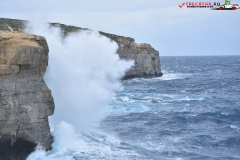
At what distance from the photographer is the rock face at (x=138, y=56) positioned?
95.2 meters

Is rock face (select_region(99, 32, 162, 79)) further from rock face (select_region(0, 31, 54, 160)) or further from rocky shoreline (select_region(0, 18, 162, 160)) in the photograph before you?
rock face (select_region(0, 31, 54, 160))

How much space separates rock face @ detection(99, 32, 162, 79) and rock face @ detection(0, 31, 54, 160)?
66.4m

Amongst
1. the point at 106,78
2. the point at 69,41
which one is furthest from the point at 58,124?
the point at 106,78

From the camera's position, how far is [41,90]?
27.2 metres

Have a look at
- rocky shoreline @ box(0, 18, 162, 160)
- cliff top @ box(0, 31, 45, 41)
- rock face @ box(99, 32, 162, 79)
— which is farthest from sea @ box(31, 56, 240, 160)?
rock face @ box(99, 32, 162, 79)

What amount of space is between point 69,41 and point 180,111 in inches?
987

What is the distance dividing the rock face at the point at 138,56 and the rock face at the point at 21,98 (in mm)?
66437

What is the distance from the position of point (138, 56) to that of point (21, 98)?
237 ft

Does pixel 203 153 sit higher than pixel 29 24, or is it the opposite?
pixel 29 24

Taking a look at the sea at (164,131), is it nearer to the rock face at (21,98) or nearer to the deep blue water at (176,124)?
the deep blue water at (176,124)

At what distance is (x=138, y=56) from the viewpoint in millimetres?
97312

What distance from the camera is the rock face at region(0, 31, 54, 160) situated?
2547cm

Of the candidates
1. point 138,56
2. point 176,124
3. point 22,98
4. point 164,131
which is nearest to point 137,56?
point 138,56

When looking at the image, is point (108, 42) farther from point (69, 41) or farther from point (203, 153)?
point (203, 153)
